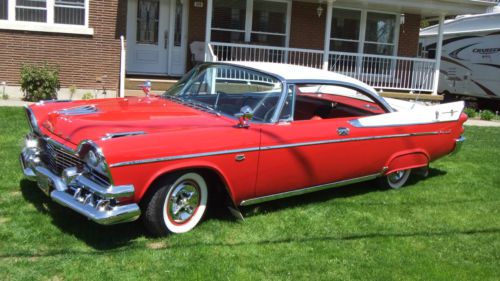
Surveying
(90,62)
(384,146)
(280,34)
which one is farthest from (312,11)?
(384,146)

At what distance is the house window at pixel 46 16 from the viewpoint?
485 inches

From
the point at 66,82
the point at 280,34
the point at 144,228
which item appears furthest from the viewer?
the point at 280,34

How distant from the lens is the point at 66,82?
1282 cm

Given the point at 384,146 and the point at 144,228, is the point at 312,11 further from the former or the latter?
the point at 144,228

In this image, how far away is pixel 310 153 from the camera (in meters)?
5.15

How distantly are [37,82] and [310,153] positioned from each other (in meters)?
8.88

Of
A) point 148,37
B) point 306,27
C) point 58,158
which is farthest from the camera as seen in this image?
point 306,27

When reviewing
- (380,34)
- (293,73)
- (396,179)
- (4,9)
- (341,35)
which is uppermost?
(380,34)

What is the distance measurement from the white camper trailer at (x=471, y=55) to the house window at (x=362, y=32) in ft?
12.9

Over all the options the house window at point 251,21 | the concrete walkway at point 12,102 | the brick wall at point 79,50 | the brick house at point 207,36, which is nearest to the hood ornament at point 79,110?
the concrete walkway at point 12,102

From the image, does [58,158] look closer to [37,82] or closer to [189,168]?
[189,168]

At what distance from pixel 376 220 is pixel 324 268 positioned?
4.69ft

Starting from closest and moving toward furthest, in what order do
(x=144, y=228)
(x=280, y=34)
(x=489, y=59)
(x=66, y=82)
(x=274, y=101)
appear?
(x=144, y=228) → (x=274, y=101) → (x=66, y=82) → (x=280, y=34) → (x=489, y=59)

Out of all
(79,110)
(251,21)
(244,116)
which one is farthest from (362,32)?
(79,110)
